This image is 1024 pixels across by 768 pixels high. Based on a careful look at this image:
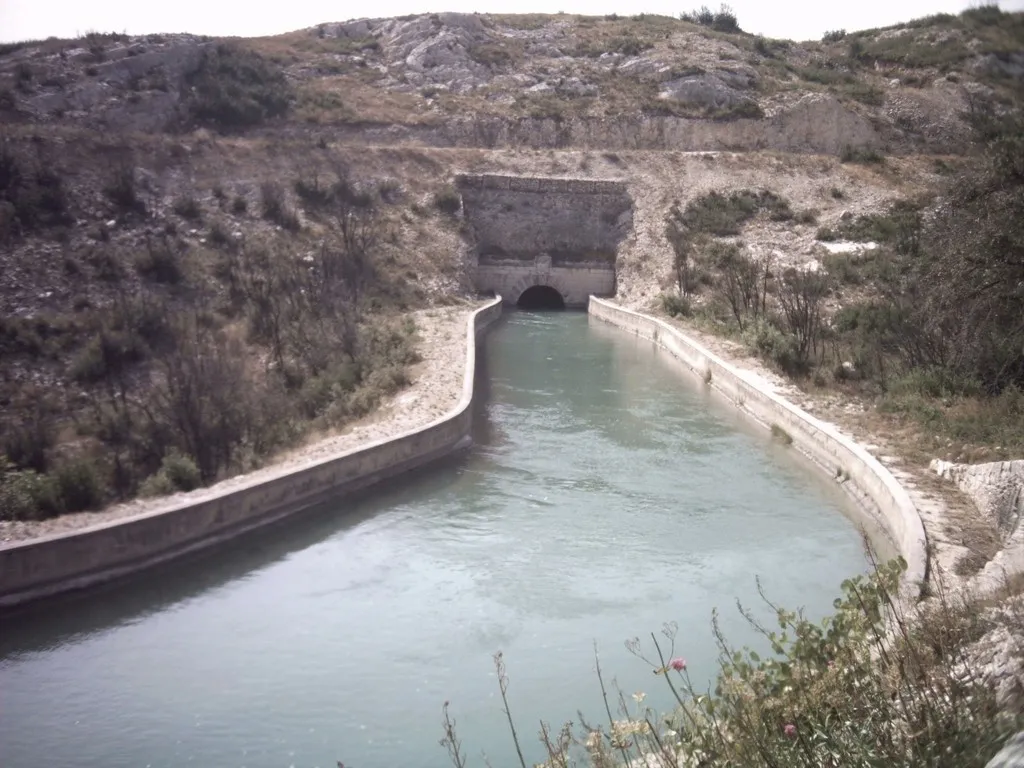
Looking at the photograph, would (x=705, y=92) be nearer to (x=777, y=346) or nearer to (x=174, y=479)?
(x=777, y=346)

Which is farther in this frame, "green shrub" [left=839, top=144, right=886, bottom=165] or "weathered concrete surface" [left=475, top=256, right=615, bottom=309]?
"green shrub" [left=839, top=144, right=886, bottom=165]

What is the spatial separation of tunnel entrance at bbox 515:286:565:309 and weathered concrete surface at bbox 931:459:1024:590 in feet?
78.1

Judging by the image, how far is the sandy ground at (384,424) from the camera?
11.1 metres

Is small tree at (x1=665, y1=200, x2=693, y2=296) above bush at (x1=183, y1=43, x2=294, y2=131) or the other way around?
the other way around

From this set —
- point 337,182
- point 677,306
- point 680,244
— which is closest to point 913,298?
point 677,306

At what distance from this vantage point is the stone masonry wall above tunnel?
34625 millimetres

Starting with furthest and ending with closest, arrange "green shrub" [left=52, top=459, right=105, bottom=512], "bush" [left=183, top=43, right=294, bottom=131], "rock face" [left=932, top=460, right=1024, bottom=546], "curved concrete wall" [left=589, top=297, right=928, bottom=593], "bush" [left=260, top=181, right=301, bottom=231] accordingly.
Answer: "bush" [left=183, top=43, right=294, bottom=131] → "bush" [left=260, top=181, right=301, bottom=231] → "green shrub" [left=52, top=459, right=105, bottom=512] → "curved concrete wall" [left=589, top=297, right=928, bottom=593] → "rock face" [left=932, top=460, right=1024, bottom=546]

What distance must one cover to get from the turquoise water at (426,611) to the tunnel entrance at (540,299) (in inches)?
783

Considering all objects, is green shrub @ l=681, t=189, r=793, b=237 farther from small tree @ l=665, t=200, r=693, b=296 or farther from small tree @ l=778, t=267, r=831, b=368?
small tree @ l=778, t=267, r=831, b=368

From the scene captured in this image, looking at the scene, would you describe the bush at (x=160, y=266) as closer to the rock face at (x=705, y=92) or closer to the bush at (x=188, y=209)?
the bush at (x=188, y=209)

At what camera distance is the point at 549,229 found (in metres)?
35.9

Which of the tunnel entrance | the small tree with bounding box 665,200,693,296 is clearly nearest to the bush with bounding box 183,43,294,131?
the tunnel entrance

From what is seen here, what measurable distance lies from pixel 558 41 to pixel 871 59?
19.4 metres

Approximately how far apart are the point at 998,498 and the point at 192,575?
985cm
